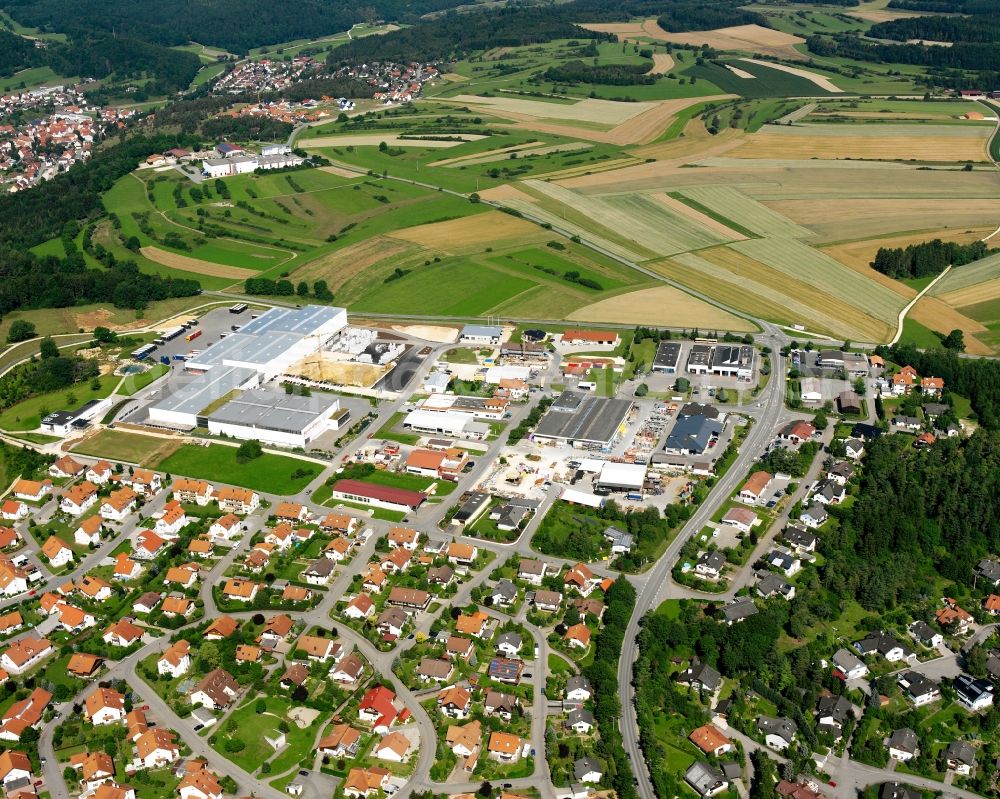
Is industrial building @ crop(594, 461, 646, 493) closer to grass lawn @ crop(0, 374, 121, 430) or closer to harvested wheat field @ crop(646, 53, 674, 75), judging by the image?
grass lawn @ crop(0, 374, 121, 430)

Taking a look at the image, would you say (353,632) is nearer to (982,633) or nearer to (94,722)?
(94,722)

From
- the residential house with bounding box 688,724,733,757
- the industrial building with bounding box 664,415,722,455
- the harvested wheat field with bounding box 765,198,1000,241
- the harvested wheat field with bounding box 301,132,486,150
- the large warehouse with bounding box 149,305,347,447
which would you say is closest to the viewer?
the residential house with bounding box 688,724,733,757

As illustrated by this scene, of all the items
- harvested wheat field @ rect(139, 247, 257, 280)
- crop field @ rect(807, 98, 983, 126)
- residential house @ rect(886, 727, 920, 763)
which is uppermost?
crop field @ rect(807, 98, 983, 126)

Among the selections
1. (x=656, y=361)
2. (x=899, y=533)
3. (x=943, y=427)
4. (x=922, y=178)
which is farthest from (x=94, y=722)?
(x=922, y=178)

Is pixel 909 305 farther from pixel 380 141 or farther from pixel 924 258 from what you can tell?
pixel 380 141

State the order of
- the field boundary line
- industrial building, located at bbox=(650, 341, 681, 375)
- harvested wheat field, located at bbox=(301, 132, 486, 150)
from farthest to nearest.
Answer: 1. harvested wheat field, located at bbox=(301, 132, 486, 150)
2. the field boundary line
3. industrial building, located at bbox=(650, 341, 681, 375)

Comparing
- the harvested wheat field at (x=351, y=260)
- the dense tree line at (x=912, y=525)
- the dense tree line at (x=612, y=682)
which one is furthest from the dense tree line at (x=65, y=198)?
the dense tree line at (x=912, y=525)

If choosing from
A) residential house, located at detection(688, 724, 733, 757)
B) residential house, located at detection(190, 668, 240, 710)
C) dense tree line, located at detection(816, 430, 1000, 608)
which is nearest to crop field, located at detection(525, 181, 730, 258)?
A: dense tree line, located at detection(816, 430, 1000, 608)
